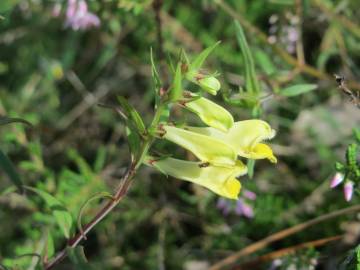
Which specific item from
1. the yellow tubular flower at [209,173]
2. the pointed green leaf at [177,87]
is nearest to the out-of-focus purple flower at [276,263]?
the yellow tubular flower at [209,173]

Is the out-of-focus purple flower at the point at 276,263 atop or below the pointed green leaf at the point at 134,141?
below

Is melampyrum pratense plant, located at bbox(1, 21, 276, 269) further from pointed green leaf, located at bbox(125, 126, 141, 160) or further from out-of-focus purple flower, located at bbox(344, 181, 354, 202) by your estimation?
out-of-focus purple flower, located at bbox(344, 181, 354, 202)

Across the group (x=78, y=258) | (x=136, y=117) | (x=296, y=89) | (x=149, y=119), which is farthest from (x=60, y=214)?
(x=149, y=119)

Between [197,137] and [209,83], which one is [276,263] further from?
[209,83]

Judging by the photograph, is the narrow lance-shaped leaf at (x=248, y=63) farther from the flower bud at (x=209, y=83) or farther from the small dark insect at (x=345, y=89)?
the flower bud at (x=209, y=83)

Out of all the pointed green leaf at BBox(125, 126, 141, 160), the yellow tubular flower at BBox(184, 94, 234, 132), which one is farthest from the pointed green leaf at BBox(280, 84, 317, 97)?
the pointed green leaf at BBox(125, 126, 141, 160)

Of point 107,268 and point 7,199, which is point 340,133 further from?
point 7,199
